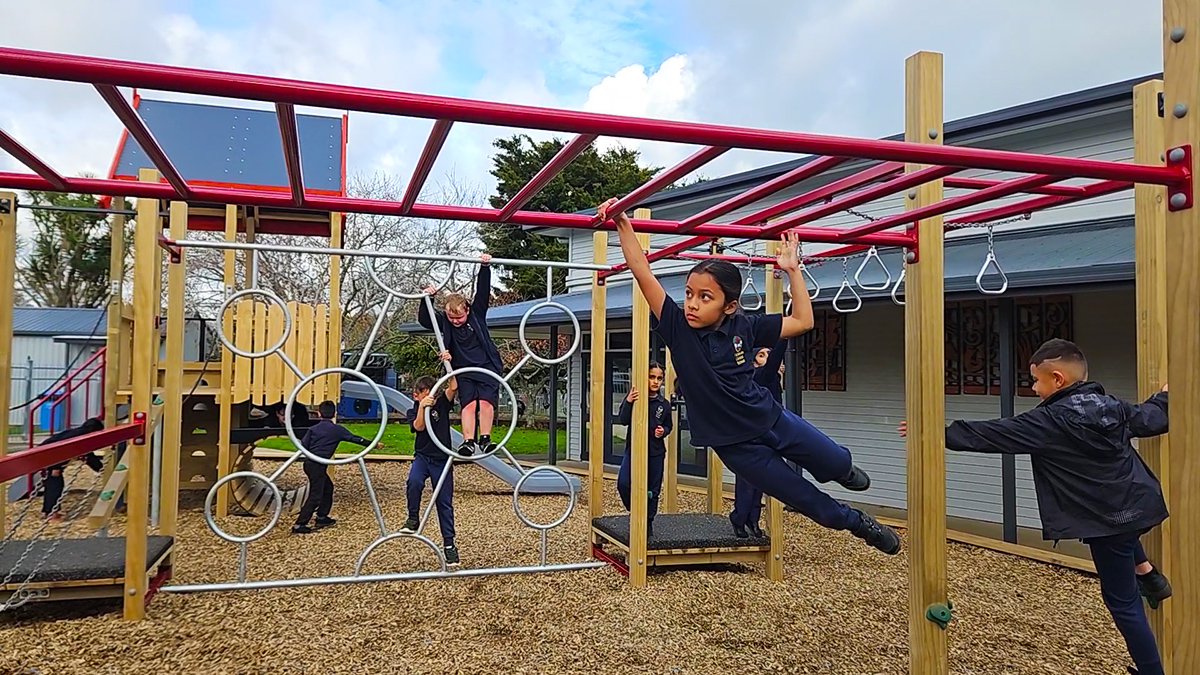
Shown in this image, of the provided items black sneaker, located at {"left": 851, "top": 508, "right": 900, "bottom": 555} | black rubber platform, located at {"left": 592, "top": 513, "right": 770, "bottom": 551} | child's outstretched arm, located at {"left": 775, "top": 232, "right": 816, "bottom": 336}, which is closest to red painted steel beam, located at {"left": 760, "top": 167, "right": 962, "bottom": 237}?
child's outstretched arm, located at {"left": 775, "top": 232, "right": 816, "bottom": 336}

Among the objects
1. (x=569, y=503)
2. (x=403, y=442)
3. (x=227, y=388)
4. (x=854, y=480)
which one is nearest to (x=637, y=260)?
(x=854, y=480)

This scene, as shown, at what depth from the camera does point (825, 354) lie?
9.94 m

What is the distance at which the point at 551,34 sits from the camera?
2038 centimetres

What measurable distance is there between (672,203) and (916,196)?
941 cm

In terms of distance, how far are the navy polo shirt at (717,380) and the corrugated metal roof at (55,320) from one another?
79.3 feet

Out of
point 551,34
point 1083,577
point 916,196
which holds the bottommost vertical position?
point 1083,577

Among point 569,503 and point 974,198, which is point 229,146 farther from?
point 974,198

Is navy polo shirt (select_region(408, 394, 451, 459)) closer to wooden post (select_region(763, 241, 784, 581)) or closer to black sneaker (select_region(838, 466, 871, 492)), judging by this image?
wooden post (select_region(763, 241, 784, 581))

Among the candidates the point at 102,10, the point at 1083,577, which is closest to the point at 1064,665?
the point at 1083,577

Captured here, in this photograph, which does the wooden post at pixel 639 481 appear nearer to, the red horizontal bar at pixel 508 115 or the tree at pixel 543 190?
the red horizontal bar at pixel 508 115

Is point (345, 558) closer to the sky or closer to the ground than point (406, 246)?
closer to the ground

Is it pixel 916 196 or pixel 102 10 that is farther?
pixel 102 10

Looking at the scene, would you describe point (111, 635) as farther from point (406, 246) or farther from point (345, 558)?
point (406, 246)

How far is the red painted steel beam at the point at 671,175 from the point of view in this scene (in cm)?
220
